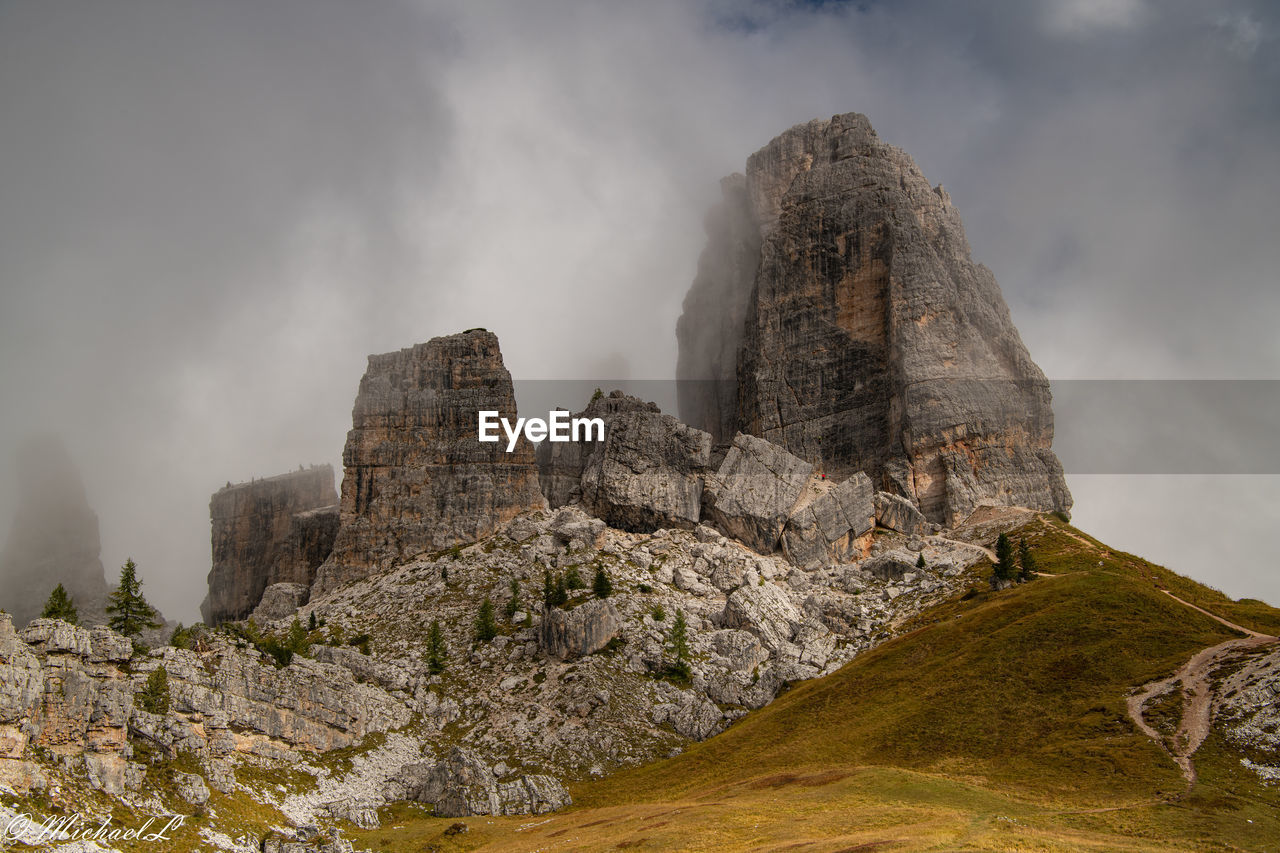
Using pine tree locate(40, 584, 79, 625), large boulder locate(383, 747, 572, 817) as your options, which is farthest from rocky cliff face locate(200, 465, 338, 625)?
large boulder locate(383, 747, 572, 817)

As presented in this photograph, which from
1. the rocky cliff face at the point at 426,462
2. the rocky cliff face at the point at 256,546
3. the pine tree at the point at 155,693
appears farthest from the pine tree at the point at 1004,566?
the rocky cliff face at the point at 256,546

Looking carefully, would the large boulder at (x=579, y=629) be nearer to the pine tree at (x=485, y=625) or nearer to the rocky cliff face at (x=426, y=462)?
the pine tree at (x=485, y=625)

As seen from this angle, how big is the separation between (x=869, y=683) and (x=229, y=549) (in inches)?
5686

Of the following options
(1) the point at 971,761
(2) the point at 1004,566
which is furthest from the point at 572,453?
(1) the point at 971,761

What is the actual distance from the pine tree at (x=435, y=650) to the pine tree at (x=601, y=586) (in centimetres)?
2260

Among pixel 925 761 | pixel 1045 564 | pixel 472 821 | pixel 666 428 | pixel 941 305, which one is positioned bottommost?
pixel 472 821

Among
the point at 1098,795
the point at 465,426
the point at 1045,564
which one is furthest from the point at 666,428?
the point at 1098,795

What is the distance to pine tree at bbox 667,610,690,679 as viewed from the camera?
12100 cm

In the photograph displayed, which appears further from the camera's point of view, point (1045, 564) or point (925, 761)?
point (1045, 564)

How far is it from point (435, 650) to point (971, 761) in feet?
242

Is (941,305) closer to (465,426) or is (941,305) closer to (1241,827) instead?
(465,426)

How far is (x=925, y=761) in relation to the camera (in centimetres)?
8212

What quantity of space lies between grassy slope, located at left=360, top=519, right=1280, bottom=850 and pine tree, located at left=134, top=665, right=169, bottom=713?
2147 centimetres

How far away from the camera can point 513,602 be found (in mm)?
A: 135250
